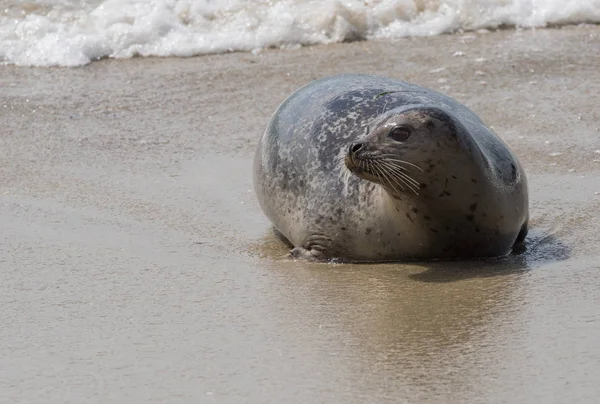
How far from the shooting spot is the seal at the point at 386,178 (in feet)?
15.2

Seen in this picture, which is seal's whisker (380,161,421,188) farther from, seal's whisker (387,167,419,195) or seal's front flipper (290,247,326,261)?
seal's front flipper (290,247,326,261)

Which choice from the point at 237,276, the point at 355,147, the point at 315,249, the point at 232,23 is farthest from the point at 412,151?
the point at 232,23

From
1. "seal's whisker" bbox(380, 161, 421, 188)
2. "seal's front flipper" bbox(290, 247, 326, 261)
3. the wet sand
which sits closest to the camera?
the wet sand

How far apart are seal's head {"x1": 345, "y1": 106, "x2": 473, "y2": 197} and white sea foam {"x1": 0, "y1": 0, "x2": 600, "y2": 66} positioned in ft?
15.8

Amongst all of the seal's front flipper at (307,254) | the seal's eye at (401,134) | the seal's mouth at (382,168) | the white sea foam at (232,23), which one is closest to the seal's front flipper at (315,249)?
the seal's front flipper at (307,254)

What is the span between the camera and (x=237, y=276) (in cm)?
466

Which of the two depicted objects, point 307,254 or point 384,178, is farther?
point 307,254

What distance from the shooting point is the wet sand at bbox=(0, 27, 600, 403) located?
3.47m

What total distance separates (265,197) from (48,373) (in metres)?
2.06

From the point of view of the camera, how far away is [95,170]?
6363mm

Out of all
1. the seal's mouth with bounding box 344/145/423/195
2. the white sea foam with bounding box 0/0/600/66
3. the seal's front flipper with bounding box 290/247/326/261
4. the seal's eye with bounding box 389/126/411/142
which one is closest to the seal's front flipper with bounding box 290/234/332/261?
the seal's front flipper with bounding box 290/247/326/261

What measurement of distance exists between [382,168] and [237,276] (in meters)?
0.67

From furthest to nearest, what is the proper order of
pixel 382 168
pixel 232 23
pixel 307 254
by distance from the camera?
pixel 232 23
pixel 307 254
pixel 382 168

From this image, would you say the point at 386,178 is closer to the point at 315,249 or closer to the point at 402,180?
the point at 402,180
